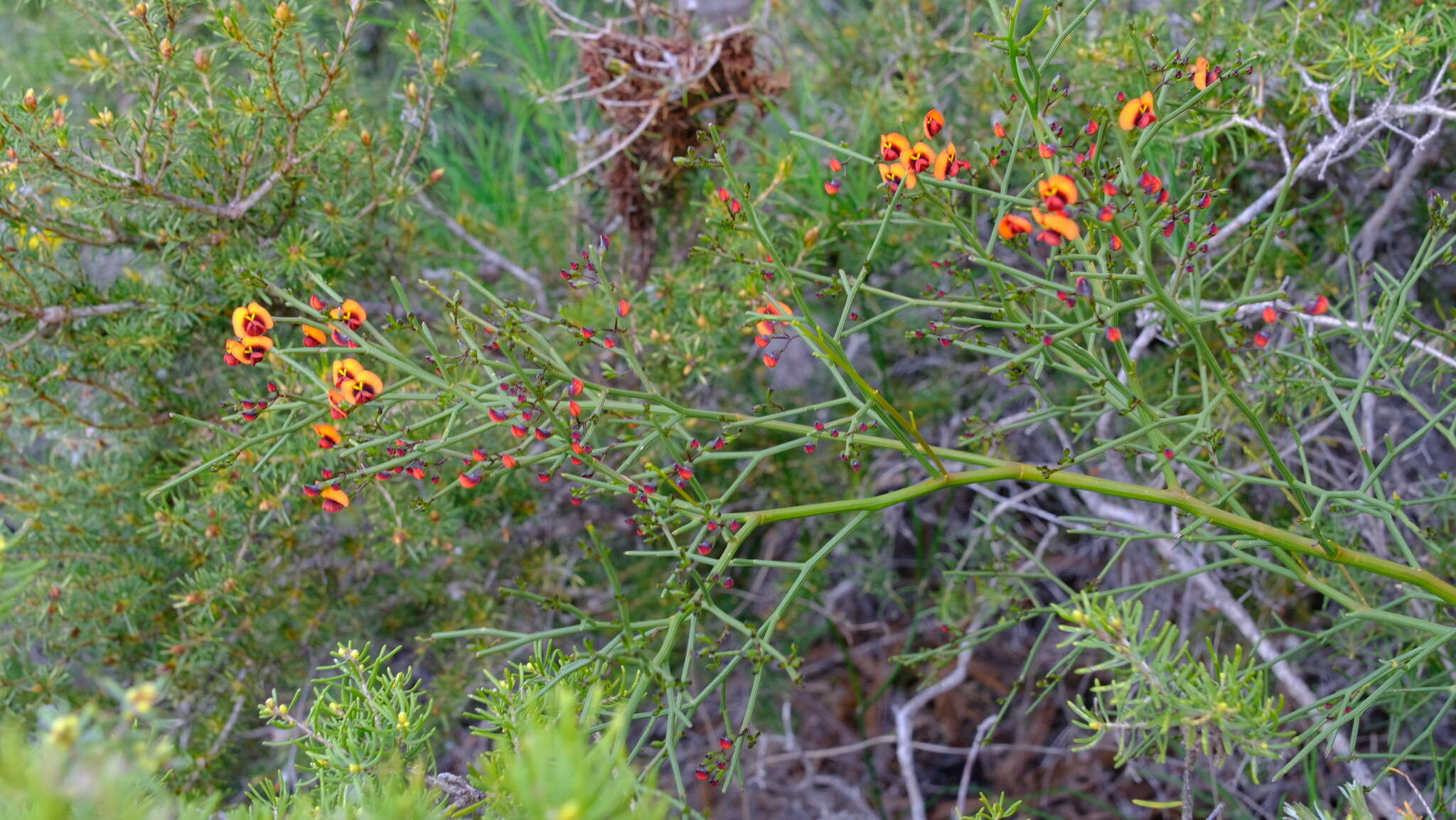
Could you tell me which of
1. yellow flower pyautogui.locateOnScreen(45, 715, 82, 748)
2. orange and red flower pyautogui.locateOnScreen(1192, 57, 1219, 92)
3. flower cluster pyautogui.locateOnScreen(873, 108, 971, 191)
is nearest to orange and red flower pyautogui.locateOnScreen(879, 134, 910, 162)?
flower cluster pyautogui.locateOnScreen(873, 108, 971, 191)

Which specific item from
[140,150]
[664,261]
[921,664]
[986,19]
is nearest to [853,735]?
[921,664]

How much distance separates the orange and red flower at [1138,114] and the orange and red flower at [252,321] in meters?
0.90

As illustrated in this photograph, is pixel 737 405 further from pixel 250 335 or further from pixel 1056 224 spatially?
pixel 1056 224

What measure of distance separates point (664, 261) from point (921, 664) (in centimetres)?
110

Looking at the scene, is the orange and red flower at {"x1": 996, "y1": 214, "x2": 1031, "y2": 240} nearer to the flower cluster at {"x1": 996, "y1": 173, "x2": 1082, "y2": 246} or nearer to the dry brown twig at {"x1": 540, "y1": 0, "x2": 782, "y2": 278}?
the flower cluster at {"x1": 996, "y1": 173, "x2": 1082, "y2": 246}

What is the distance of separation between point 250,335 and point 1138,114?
37.6 inches

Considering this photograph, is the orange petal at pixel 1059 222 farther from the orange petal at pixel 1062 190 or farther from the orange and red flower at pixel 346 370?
the orange and red flower at pixel 346 370

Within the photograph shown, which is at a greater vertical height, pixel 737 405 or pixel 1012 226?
pixel 1012 226

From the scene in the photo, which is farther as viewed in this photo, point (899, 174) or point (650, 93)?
point (650, 93)

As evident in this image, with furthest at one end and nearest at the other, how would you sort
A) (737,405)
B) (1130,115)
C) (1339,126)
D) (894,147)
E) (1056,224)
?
1. (737,405)
2. (1339,126)
3. (894,147)
4. (1130,115)
5. (1056,224)

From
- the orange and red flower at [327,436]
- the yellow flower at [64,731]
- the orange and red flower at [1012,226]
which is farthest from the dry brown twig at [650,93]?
the yellow flower at [64,731]

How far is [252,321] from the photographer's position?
1042 mm

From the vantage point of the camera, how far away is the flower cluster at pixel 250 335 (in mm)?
1033

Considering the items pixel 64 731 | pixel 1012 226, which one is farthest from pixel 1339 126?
pixel 64 731
